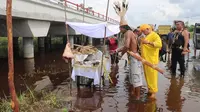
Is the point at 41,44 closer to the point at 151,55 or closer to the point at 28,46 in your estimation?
the point at 28,46

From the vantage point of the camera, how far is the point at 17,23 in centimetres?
1477

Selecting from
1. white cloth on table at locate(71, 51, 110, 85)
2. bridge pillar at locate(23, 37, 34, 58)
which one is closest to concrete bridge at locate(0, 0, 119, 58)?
bridge pillar at locate(23, 37, 34, 58)

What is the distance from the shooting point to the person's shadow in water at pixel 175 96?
6.43m

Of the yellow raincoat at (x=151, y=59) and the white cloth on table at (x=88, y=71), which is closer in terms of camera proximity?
the yellow raincoat at (x=151, y=59)

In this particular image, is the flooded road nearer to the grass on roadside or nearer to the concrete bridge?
the grass on roadside

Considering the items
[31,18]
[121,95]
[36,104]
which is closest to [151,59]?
[121,95]

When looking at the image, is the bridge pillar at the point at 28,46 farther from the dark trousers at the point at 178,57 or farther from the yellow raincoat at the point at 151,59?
the yellow raincoat at the point at 151,59

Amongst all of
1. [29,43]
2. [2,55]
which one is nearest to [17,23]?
[29,43]

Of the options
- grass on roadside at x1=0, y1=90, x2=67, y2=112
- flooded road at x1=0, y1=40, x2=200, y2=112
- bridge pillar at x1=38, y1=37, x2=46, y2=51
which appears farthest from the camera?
bridge pillar at x1=38, y1=37, x2=46, y2=51

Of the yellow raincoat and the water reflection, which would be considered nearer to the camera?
the water reflection

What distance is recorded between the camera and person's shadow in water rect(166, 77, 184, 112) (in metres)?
6.43

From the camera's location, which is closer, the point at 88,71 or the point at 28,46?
the point at 88,71

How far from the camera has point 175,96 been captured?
7.46 metres

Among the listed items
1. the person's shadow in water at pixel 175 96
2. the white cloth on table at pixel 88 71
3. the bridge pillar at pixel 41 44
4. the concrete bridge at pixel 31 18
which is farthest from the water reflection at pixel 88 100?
the bridge pillar at pixel 41 44
